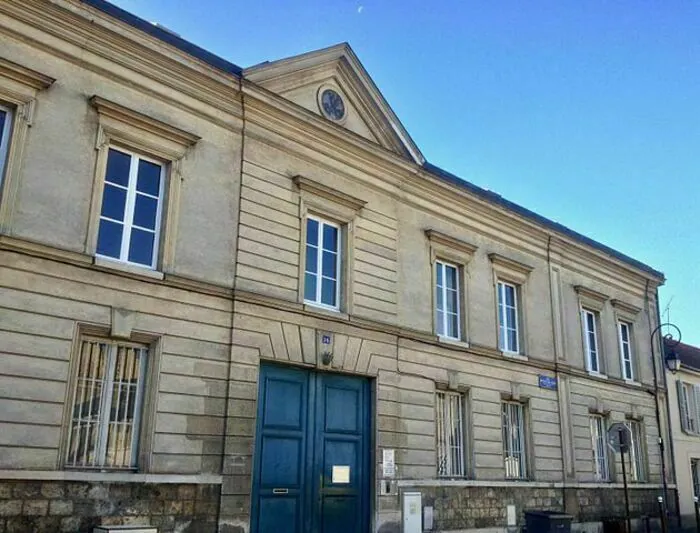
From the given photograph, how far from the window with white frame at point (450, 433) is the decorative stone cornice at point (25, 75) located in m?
9.37

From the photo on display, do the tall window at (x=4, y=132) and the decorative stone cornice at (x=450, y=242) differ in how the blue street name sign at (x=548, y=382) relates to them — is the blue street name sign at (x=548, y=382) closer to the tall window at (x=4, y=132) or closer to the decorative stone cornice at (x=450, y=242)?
the decorative stone cornice at (x=450, y=242)

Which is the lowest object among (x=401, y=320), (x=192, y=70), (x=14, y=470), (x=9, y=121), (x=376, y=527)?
(x=376, y=527)

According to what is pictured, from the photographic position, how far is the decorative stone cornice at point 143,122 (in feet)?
34.1

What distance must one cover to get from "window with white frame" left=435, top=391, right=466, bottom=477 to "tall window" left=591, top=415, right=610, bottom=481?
5216mm

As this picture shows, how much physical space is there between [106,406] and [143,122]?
168 inches

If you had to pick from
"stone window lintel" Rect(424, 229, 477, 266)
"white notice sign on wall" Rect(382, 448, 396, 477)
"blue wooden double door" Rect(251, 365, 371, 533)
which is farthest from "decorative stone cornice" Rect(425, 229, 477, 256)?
"white notice sign on wall" Rect(382, 448, 396, 477)

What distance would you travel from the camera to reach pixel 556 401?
1738 cm

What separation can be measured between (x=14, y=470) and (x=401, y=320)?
771 cm

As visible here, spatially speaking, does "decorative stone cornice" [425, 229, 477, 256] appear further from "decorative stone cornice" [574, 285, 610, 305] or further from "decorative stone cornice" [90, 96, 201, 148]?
"decorative stone cornice" [90, 96, 201, 148]

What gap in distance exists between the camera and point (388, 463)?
511 inches

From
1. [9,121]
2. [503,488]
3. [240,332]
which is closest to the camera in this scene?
[9,121]

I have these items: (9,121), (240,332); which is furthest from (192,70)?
(240,332)

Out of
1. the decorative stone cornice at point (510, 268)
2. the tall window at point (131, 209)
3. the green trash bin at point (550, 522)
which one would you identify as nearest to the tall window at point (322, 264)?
the tall window at point (131, 209)

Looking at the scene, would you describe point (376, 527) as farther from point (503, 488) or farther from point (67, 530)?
point (67, 530)
